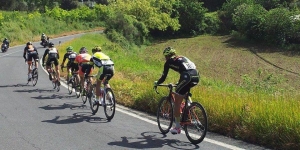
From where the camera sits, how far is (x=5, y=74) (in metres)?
19.6

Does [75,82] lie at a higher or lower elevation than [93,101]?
higher

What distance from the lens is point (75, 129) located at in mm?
8453

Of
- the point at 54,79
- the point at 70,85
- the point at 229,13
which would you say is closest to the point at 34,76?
the point at 54,79

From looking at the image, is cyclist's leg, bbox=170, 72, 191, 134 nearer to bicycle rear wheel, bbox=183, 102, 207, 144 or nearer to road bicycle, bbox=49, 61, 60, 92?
bicycle rear wheel, bbox=183, 102, 207, 144

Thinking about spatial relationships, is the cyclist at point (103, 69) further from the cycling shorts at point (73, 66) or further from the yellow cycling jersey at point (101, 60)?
the cycling shorts at point (73, 66)

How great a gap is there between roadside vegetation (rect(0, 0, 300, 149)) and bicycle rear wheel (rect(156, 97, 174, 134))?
0.91 m

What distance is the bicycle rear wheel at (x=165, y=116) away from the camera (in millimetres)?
7898

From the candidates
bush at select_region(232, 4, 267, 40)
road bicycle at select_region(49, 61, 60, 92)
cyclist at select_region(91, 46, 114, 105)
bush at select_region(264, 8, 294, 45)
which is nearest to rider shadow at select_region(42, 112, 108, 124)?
cyclist at select_region(91, 46, 114, 105)

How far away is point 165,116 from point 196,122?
102cm

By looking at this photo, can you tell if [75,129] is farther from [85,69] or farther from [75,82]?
[75,82]

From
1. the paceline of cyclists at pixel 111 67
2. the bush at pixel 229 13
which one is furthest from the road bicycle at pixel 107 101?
the bush at pixel 229 13

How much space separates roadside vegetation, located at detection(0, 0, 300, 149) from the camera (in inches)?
296

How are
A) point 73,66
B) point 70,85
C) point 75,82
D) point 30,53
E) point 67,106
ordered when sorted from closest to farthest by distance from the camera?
point 67,106
point 75,82
point 73,66
point 70,85
point 30,53

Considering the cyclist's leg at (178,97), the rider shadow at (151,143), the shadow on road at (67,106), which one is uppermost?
the cyclist's leg at (178,97)
